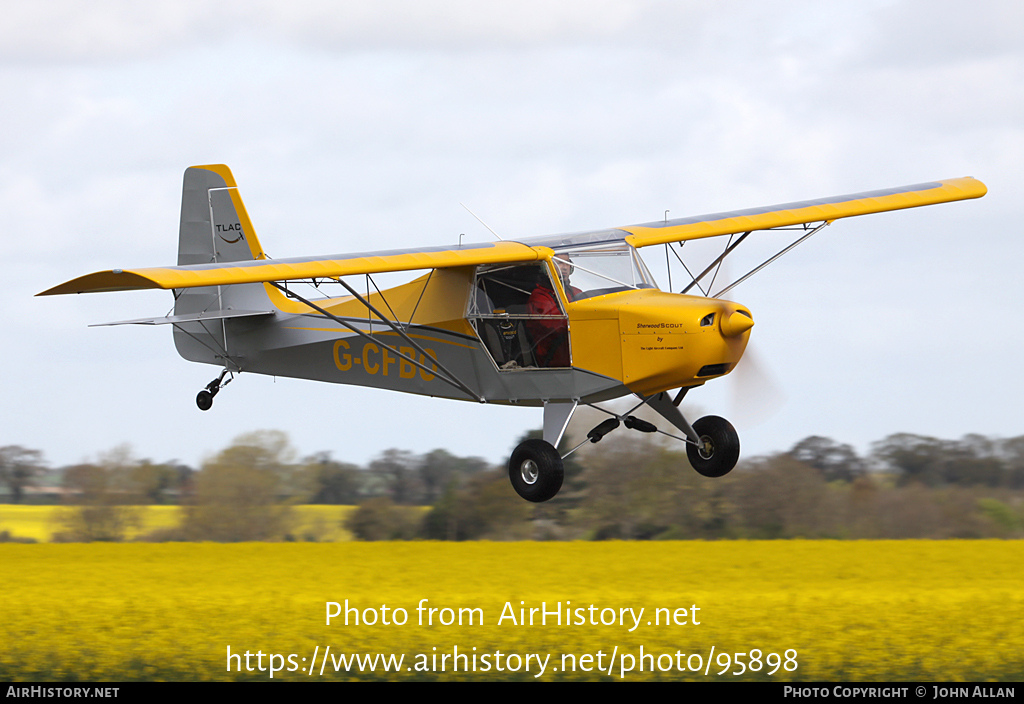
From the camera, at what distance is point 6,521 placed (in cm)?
3725

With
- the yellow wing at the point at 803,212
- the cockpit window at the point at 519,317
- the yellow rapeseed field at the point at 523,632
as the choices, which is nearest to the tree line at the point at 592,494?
the yellow rapeseed field at the point at 523,632

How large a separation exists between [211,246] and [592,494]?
20.6 m

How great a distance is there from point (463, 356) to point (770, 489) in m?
21.0

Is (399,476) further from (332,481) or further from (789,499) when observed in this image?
(789,499)

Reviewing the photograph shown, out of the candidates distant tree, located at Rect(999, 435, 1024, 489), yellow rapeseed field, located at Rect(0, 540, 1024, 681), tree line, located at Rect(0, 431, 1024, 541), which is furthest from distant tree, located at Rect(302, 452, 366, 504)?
distant tree, located at Rect(999, 435, 1024, 489)

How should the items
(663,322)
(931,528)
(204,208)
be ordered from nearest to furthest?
(663,322)
(204,208)
(931,528)

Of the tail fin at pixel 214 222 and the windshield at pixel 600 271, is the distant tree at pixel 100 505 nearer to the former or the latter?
the tail fin at pixel 214 222

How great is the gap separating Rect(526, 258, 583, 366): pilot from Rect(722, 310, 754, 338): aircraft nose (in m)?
1.89

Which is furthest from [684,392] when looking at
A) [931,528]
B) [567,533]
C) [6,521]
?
[6,521]

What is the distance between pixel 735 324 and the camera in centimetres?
1420

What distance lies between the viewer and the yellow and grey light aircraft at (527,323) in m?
14.3

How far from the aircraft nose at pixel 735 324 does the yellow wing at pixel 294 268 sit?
7.83 feet

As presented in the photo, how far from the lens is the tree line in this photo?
3114cm
